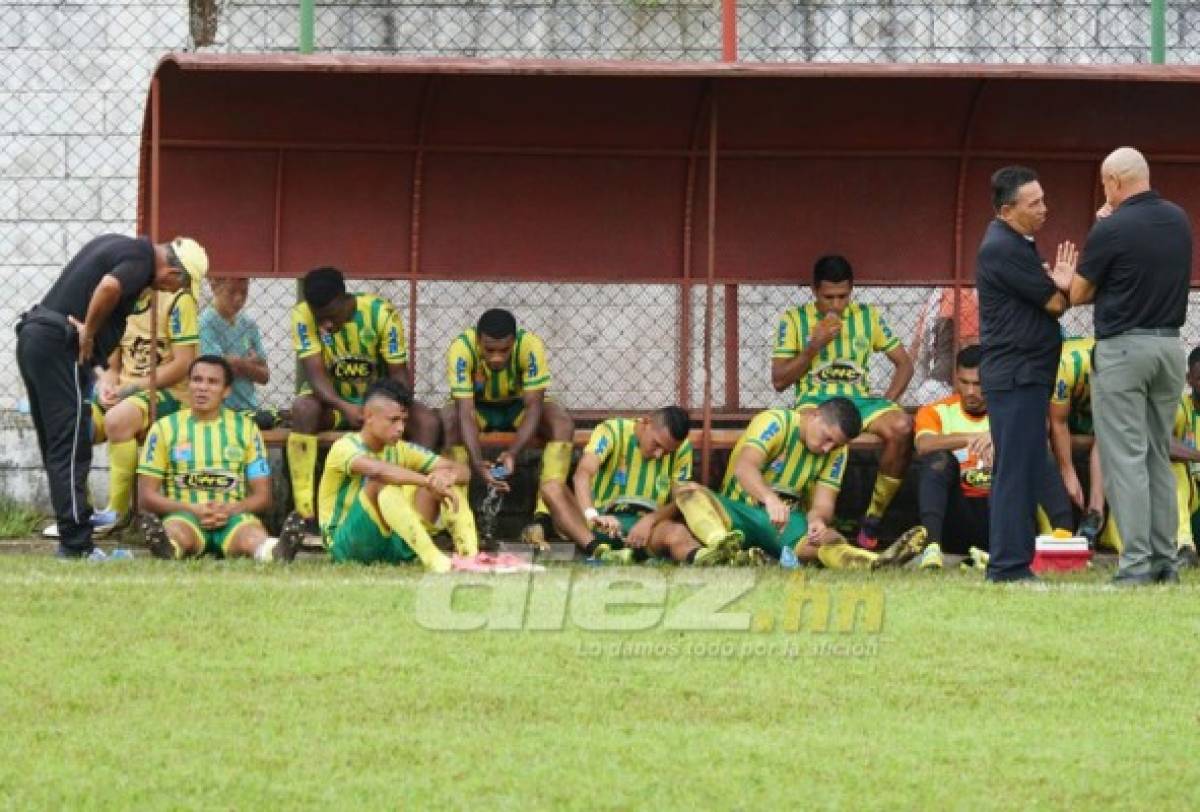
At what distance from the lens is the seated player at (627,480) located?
1201 cm

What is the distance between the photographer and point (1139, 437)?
10.4 meters

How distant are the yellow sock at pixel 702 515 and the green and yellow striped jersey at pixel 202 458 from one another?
2.05m

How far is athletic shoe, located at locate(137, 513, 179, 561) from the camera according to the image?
11.4 meters

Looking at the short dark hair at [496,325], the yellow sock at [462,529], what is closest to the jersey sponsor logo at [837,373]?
the short dark hair at [496,325]

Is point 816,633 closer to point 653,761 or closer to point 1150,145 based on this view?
point 653,761

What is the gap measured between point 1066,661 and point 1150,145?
19.8 ft

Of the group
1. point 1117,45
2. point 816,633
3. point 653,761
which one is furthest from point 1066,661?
point 1117,45

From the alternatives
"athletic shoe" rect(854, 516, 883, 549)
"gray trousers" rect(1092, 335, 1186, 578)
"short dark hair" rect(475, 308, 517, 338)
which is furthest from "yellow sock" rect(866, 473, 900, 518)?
"gray trousers" rect(1092, 335, 1186, 578)

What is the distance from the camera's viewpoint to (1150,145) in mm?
13844

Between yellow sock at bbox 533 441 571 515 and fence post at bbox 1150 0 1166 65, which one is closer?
yellow sock at bbox 533 441 571 515

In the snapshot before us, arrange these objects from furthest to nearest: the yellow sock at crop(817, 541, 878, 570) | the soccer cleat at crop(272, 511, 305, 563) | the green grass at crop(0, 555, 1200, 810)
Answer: the yellow sock at crop(817, 541, 878, 570)
the soccer cleat at crop(272, 511, 305, 563)
the green grass at crop(0, 555, 1200, 810)

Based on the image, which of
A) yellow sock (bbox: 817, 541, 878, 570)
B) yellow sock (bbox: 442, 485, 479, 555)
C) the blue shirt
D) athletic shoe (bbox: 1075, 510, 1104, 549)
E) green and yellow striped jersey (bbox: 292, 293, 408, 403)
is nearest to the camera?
yellow sock (bbox: 442, 485, 479, 555)

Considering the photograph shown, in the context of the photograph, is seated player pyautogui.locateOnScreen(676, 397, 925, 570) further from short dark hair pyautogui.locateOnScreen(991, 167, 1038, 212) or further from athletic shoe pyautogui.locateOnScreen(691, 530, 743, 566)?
short dark hair pyautogui.locateOnScreen(991, 167, 1038, 212)

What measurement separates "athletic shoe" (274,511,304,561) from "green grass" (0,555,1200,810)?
4.19 ft
